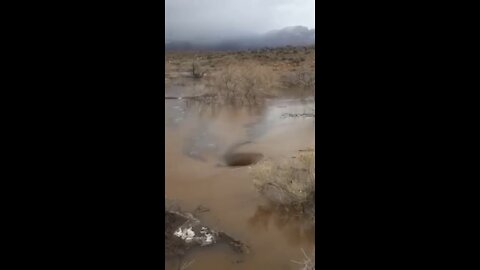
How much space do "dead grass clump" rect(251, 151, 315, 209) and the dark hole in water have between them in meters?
0.57

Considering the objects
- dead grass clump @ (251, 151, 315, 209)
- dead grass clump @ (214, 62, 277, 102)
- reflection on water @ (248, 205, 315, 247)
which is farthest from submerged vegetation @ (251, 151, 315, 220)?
dead grass clump @ (214, 62, 277, 102)

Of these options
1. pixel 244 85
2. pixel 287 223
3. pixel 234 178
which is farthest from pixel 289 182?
pixel 244 85

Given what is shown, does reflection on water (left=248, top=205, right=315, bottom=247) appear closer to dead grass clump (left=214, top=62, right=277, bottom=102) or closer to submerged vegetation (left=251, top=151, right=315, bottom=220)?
submerged vegetation (left=251, top=151, right=315, bottom=220)

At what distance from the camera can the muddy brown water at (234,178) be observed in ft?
12.5

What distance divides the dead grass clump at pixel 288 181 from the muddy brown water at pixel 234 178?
0.13m

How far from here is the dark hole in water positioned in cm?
607

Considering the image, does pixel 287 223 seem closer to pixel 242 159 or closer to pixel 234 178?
pixel 234 178
